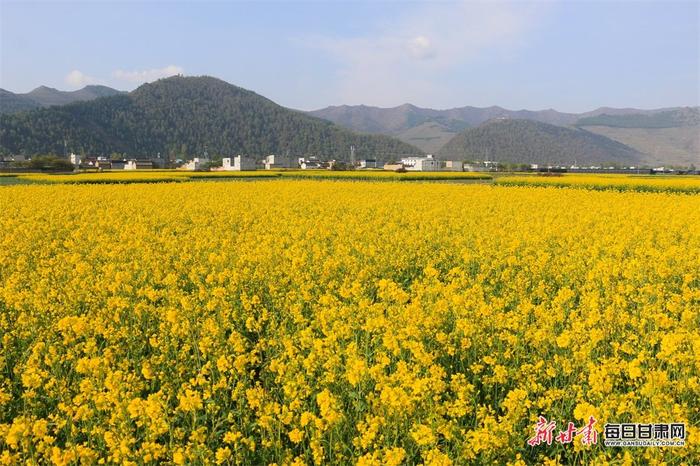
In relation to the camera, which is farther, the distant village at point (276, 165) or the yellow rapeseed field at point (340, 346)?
the distant village at point (276, 165)

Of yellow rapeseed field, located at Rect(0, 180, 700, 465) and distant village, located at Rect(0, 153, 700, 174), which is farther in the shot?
distant village, located at Rect(0, 153, 700, 174)

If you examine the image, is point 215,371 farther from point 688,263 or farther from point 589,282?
point 688,263

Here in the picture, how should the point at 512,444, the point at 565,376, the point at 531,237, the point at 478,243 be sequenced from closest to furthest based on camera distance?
1. the point at 512,444
2. the point at 565,376
3. the point at 478,243
4. the point at 531,237

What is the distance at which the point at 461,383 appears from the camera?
15.4ft

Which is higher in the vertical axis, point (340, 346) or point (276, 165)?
point (276, 165)

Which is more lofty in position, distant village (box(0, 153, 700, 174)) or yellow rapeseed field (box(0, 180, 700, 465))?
distant village (box(0, 153, 700, 174))

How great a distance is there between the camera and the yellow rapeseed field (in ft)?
13.1

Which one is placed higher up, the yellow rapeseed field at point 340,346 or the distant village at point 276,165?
the distant village at point 276,165

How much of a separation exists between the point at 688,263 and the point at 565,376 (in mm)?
5936

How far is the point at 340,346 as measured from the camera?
18.5ft

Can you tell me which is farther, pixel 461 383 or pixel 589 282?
pixel 589 282

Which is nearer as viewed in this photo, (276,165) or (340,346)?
(340,346)

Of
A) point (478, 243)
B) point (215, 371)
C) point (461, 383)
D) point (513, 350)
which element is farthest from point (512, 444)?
point (478, 243)

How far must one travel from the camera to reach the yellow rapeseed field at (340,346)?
13.1 ft
